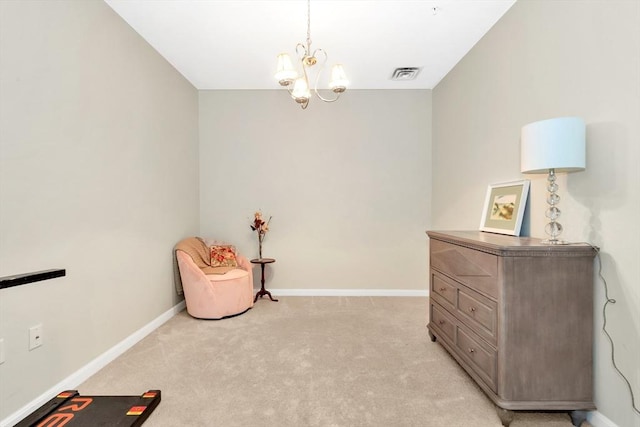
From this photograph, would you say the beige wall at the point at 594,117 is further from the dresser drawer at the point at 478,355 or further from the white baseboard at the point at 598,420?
the dresser drawer at the point at 478,355

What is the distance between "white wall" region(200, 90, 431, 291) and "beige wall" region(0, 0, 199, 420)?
103cm

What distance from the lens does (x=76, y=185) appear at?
2.09 meters

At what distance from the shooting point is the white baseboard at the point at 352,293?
420cm

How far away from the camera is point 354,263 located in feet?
13.9

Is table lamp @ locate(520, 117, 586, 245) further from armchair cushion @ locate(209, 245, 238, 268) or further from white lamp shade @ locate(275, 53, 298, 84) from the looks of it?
armchair cushion @ locate(209, 245, 238, 268)

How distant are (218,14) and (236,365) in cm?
280

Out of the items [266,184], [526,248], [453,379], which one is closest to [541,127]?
[526,248]

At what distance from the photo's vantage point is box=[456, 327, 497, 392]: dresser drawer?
1.75 m

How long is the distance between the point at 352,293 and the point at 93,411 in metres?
3.02

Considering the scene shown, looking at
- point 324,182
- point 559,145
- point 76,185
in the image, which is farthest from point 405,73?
point 76,185

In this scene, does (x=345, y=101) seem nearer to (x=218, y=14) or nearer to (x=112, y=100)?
(x=218, y=14)

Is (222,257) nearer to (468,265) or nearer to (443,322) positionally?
(443,322)

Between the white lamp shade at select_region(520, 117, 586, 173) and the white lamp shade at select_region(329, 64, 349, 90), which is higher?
the white lamp shade at select_region(329, 64, 349, 90)

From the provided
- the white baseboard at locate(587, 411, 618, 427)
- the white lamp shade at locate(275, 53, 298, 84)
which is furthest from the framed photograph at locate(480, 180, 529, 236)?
the white lamp shade at locate(275, 53, 298, 84)
